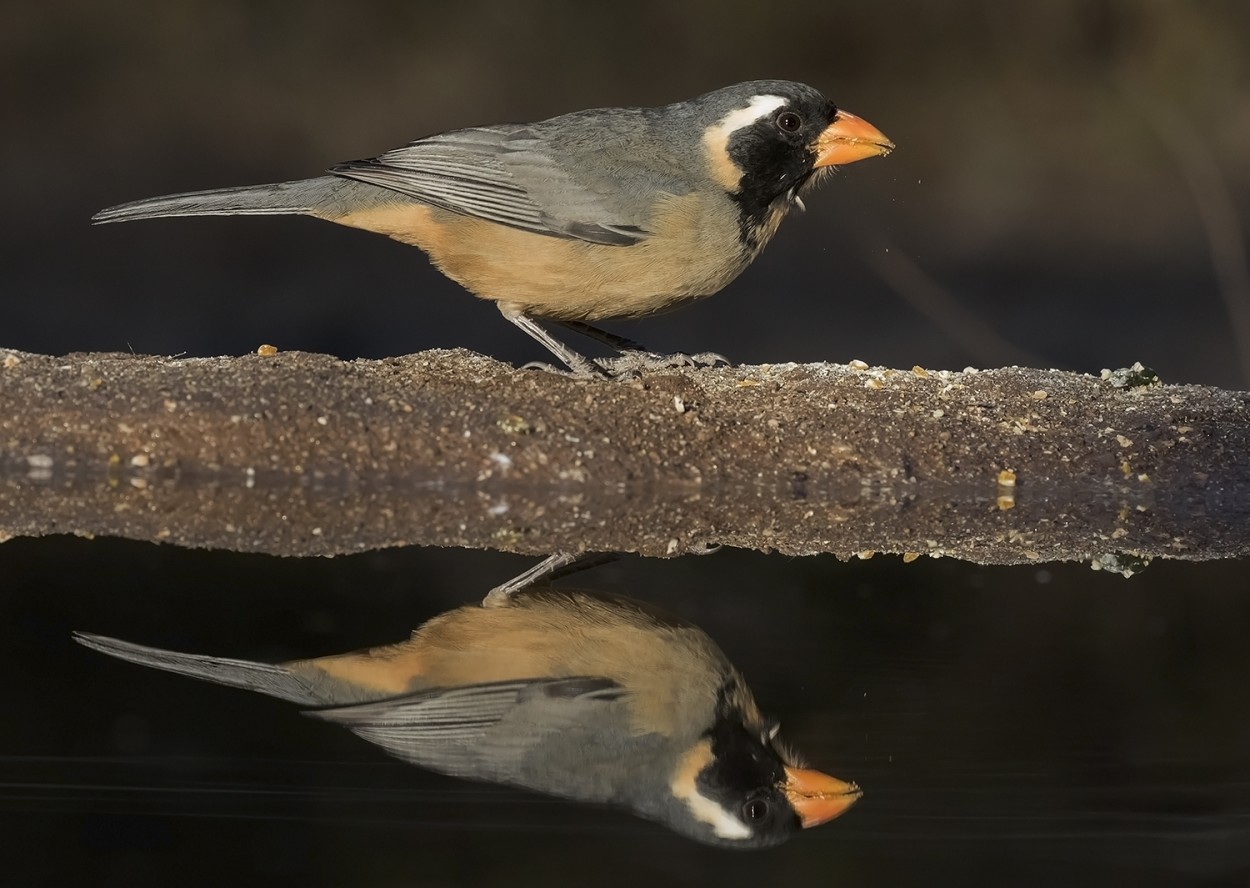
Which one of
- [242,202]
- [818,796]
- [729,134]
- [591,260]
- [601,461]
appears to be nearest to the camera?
[818,796]

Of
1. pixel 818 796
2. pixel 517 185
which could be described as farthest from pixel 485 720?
pixel 517 185

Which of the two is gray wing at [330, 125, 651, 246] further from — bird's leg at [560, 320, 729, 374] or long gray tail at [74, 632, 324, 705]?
long gray tail at [74, 632, 324, 705]

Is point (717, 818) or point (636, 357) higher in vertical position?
point (636, 357)

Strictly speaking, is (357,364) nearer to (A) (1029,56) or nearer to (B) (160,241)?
(B) (160,241)

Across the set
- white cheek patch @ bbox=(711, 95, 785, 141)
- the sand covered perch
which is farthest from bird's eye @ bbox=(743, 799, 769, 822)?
white cheek patch @ bbox=(711, 95, 785, 141)

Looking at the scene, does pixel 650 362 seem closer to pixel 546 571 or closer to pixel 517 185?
pixel 517 185

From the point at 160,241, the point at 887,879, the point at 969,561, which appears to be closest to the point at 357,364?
the point at 969,561

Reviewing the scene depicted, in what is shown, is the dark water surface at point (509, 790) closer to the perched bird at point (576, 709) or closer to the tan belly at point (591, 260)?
the perched bird at point (576, 709)
